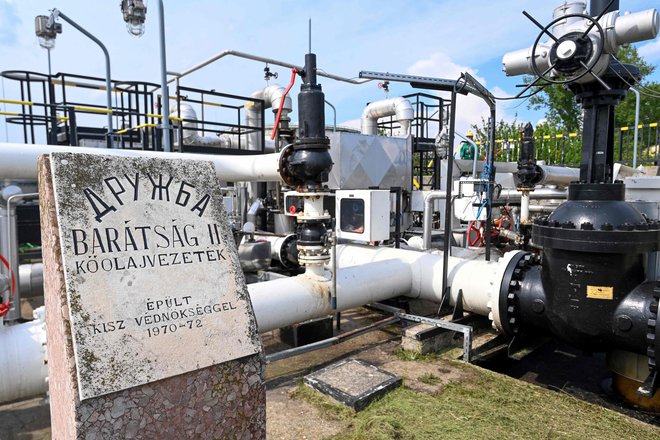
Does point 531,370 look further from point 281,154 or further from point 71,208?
point 71,208

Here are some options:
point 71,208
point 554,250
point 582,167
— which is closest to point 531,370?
point 554,250

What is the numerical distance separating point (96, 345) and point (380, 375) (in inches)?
83.6

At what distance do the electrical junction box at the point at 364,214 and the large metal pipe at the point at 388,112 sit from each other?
7.69 meters

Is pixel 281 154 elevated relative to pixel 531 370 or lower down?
elevated

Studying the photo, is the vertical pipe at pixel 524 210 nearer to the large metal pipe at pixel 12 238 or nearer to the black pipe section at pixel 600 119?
the black pipe section at pixel 600 119

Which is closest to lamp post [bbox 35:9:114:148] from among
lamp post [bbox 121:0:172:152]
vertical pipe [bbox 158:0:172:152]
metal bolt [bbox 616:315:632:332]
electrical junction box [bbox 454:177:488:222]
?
lamp post [bbox 121:0:172:152]

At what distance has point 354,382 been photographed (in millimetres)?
3127

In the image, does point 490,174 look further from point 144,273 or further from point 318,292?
point 144,273

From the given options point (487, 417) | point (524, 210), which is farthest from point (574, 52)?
point (524, 210)

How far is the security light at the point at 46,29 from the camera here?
7602 mm

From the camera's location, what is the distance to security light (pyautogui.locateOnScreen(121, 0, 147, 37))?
6176mm

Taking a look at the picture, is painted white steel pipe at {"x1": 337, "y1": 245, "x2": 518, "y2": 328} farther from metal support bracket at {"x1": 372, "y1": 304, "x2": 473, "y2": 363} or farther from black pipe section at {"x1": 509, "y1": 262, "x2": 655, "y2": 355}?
black pipe section at {"x1": 509, "y1": 262, "x2": 655, "y2": 355}

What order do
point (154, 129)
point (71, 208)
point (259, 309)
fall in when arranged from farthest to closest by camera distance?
point (154, 129) < point (259, 309) < point (71, 208)

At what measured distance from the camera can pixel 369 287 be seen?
4.43 meters
